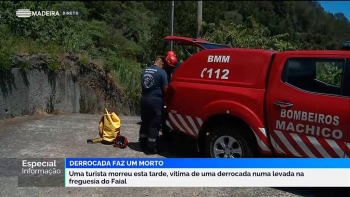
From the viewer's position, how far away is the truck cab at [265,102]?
491 cm

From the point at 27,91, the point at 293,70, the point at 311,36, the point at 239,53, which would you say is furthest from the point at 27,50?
the point at 311,36

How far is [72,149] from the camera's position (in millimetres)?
6816

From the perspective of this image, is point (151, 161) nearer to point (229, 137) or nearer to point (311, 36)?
point (229, 137)

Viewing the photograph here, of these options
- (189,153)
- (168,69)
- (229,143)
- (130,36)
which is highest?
(130,36)

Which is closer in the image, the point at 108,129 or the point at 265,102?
the point at 265,102

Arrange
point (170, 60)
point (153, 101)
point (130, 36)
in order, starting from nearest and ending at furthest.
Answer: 1. point (153, 101)
2. point (170, 60)
3. point (130, 36)

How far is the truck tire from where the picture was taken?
548 centimetres

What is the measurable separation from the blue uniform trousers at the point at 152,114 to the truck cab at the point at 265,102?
335 mm

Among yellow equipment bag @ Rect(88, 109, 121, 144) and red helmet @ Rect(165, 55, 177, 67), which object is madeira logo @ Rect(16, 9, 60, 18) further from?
red helmet @ Rect(165, 55, 177, 67)

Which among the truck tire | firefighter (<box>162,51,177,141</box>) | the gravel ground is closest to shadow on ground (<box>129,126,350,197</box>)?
the gravel ground

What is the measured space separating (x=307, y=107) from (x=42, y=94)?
22.7ft

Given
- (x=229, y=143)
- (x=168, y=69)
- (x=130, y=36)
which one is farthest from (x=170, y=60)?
(x=130, y=36)

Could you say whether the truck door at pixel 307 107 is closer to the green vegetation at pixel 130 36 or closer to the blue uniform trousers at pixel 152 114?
the green vegetation at pixel 130 36

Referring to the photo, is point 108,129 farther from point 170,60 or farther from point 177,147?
point 170,60
